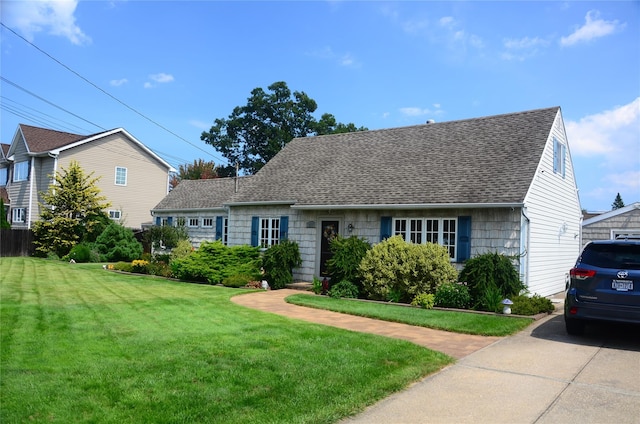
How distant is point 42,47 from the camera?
16562 millimetres

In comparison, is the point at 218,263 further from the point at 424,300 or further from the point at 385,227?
the point at 424,300

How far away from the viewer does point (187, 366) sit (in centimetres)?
582

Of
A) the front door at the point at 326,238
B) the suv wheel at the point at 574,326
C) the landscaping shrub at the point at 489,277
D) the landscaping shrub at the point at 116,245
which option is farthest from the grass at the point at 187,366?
the landscaping shrub at the point at 116,245

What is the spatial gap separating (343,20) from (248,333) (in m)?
9.61

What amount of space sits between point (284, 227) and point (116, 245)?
44.4 feet

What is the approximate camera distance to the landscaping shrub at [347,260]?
13.7 m

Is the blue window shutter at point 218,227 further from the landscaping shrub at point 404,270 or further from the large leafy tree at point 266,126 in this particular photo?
the large leafy tree at point 266,126

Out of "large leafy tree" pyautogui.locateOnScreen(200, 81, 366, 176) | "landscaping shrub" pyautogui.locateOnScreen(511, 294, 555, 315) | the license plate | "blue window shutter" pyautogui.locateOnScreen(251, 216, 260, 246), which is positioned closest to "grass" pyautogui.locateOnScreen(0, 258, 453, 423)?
the license plate

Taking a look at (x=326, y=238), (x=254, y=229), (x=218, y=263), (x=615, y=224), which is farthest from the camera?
(x=615, y=224)

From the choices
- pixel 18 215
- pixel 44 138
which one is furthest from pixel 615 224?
pixel 18 215

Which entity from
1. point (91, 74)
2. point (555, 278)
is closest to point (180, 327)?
→ point (555, 278)

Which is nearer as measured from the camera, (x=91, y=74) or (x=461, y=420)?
(x=461, y=420)

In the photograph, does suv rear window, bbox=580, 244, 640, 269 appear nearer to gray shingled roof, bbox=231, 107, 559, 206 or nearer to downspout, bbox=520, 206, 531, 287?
gray shingled roof, bbox=231, 107, 559, 206

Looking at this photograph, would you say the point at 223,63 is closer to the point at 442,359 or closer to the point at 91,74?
the point at 91,74
